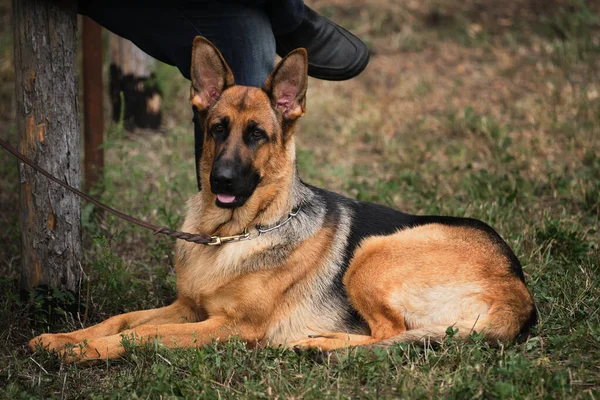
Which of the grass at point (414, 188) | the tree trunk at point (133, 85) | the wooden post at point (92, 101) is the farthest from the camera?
the tree trunk at point (133, 85)

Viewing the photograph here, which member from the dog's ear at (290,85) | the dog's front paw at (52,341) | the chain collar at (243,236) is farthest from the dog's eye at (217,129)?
the dog's front paw at (52,341)

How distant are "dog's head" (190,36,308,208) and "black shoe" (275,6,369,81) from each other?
0.87 metres

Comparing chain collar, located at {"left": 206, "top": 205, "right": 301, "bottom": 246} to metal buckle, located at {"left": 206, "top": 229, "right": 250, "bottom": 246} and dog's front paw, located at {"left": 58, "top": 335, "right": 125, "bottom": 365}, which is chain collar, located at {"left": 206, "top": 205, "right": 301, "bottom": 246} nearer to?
metal buckle, located at {"left": 206, "top": 229, "right": 250, "bottom": 246}

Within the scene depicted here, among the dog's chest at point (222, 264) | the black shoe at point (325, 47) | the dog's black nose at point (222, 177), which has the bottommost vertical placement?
the dog's chest at point (222, 264)

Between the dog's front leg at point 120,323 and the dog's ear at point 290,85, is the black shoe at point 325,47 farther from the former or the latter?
the dog's front leg at point 120,323

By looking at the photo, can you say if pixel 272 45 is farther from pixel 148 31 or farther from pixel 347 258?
pixel 347 258

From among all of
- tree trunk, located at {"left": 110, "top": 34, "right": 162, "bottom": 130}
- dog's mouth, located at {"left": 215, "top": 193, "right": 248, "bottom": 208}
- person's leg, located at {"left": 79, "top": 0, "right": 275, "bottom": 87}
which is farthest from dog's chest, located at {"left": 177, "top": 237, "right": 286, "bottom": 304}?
tree trunk, located at {"left": 110, "top": 34, "right": 162, "bottom": 130}

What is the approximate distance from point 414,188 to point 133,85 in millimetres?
3317

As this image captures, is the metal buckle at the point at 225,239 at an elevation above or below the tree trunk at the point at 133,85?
below

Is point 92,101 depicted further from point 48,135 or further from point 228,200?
point 228,200

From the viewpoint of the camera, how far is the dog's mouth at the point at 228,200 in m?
3.49

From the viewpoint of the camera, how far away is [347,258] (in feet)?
12.7

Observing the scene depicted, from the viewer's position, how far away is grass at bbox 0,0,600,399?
10.3 ft

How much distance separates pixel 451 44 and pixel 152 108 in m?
4.94
